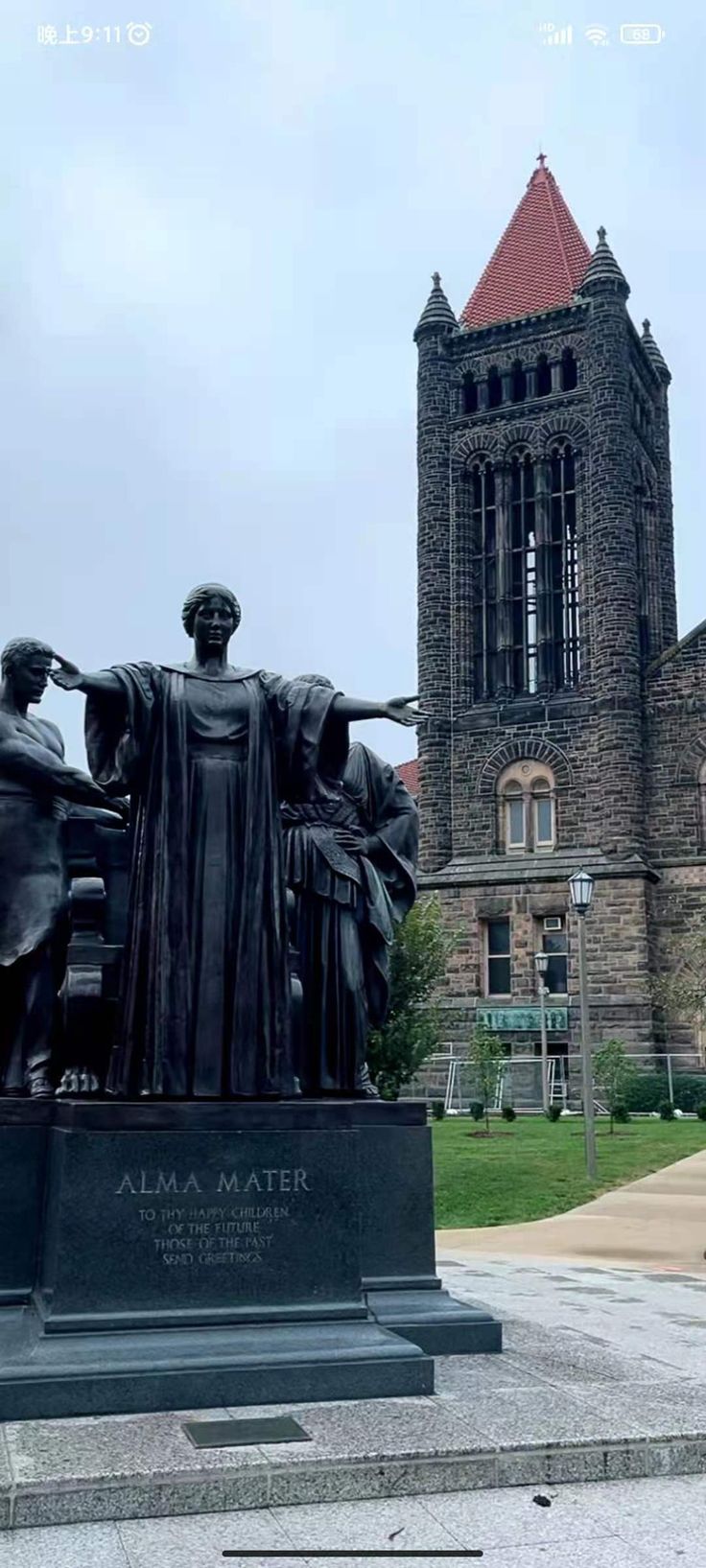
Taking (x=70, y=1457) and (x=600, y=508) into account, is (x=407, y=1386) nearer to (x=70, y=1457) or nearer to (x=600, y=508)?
(x=70, y=1457)

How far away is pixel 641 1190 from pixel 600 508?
33908 mm

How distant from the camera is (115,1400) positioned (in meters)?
6.06

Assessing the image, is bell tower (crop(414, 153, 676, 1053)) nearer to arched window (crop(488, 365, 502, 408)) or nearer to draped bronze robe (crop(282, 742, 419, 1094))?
arched window (crop(488, 365, 502, 408))

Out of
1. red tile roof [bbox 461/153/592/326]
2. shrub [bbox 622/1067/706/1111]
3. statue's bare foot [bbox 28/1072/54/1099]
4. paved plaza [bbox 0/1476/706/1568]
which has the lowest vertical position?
paved plaza [bbox 0/1476/706/1568]

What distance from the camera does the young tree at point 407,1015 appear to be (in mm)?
32656

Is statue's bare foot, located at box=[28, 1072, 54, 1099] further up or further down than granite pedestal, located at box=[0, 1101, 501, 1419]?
further up

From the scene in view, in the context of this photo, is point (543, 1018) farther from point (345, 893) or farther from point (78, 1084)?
point (78, 1084)

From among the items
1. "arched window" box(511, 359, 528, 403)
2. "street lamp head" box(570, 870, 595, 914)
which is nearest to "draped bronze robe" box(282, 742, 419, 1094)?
"street lamp head" box(570, 870, 595, 914)

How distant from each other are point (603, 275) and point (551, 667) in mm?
14185

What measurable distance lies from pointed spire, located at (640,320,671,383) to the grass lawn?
1479 inches

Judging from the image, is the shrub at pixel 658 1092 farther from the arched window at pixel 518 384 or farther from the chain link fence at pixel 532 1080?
the arched window at pixel 518 384

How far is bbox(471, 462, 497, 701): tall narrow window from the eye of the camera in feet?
173

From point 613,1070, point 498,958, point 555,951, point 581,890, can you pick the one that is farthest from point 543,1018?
point 581,890

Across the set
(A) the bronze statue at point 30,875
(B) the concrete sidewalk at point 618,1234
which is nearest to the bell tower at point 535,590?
(B) the concrete sidewalk at point 618,1234
